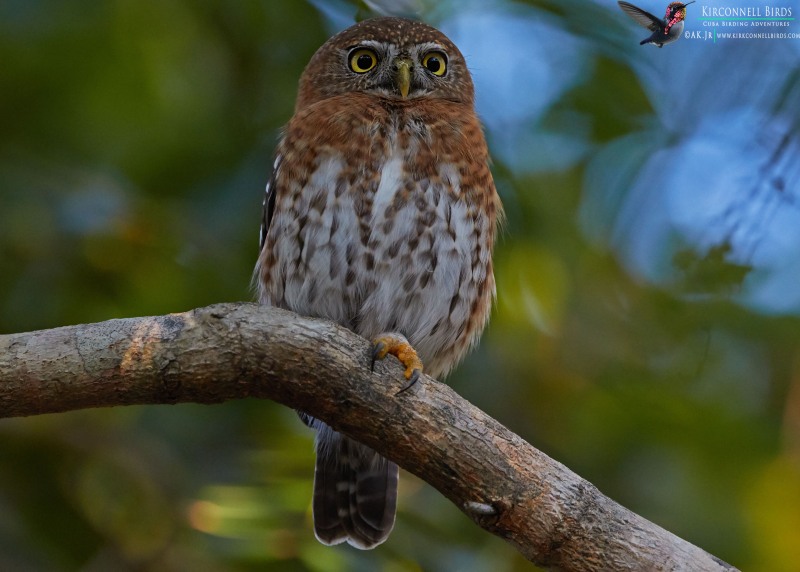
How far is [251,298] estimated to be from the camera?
14.3 feet

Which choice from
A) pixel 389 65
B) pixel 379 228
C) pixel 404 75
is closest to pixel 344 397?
pixel 379 228

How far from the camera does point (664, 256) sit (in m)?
4.63

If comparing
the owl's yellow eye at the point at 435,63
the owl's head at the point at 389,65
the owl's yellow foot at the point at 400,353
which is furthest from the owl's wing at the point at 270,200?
the owl's yellow foot at the point at 400,353

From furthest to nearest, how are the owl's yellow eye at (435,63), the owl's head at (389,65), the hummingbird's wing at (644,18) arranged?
the hummingbird's wing at (644,18)
the owl's yellow eye at (435,63)
the owl's head at (389,65)

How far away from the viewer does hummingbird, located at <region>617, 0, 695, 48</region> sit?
4664 millimetres

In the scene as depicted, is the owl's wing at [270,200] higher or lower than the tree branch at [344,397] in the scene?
higher

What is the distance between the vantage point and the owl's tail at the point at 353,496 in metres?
4.04

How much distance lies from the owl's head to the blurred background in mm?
578

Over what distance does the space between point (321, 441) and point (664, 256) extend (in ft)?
5.66

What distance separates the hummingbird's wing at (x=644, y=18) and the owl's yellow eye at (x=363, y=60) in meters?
1.23

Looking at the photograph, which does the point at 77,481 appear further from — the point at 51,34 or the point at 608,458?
the point at 608,458

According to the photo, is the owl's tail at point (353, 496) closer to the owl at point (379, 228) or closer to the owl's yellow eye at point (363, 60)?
the owl at point (379, 228)

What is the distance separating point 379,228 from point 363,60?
0.90m

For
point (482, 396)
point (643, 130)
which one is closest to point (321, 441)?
point (482, 396)
